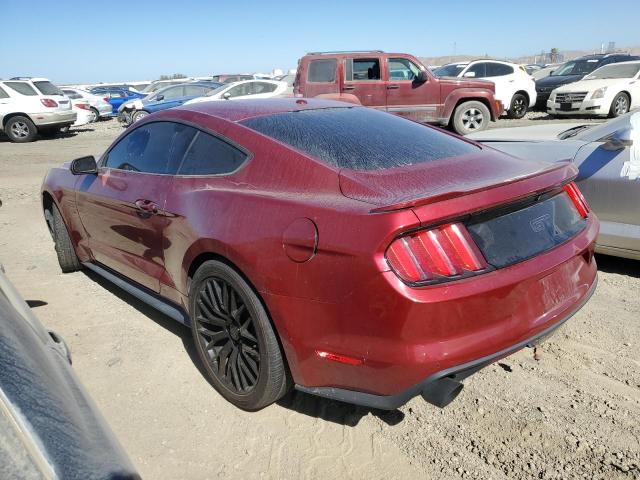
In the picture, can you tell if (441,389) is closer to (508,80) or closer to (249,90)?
(249,90)

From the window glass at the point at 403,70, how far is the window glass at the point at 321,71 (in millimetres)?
1367

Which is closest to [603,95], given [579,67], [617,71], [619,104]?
[619,104]

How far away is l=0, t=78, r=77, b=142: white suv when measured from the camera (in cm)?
1529

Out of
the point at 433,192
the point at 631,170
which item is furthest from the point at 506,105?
the point at 433,192

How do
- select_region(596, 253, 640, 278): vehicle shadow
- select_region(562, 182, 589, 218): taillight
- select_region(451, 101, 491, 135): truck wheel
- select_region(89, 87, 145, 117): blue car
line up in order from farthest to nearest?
select_region(89, 87, 145, 117): blue car, select_region(451, 101, 491, 135): truck wheel, select_region(596, 253, 640, 278): vehicle shadow, select_region(562, 182, 589, 218): taillight

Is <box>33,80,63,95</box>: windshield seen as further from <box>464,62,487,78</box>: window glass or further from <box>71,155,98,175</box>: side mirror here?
<box>71,155,98,175</box>: side mirror

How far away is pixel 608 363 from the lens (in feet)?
9.64

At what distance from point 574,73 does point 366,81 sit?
9.61 metres

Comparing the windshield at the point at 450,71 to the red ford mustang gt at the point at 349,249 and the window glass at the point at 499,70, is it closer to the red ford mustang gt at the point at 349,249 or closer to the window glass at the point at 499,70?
the window glass at the point at 499,70

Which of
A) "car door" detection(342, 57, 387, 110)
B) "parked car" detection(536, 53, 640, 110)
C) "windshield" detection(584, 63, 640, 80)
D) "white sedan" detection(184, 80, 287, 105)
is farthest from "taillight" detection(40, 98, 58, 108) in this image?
"windshield" detection(584, 63, 640, 80)

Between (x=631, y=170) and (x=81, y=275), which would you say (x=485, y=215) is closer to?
(x=631, y=170)

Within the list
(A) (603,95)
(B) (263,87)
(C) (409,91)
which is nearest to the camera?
(C) (409,91)

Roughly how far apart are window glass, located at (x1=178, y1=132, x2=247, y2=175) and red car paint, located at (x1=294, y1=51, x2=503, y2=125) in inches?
331

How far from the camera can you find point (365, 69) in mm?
11430
